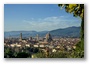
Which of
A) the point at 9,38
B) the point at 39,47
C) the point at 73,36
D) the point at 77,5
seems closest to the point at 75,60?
the point at 73,36

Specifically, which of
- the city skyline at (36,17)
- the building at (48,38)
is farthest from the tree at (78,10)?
the building at (48,38)

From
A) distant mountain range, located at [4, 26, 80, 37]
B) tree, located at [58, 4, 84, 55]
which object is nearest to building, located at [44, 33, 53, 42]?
distant mountain range, located at [4, 26, 80, 37]

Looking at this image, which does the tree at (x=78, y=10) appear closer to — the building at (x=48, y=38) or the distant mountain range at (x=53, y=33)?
the distant mountain range at (x=53, y=33)

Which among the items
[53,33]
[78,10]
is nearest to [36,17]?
[53,33]

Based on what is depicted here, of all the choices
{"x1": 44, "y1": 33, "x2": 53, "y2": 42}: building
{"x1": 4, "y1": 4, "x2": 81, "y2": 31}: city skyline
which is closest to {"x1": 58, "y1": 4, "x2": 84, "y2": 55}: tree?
{"x1": 4, "y1": 4, "x2": 81, "y2": 31}: city skyline

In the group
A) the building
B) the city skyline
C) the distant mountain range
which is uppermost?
the city skyline

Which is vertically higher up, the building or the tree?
the tree

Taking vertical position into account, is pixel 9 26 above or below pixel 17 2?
below

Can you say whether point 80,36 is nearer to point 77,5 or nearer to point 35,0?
point 77,5

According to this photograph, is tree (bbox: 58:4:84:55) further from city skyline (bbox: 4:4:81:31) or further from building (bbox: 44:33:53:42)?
building (bbox: 44:33:53:42)
